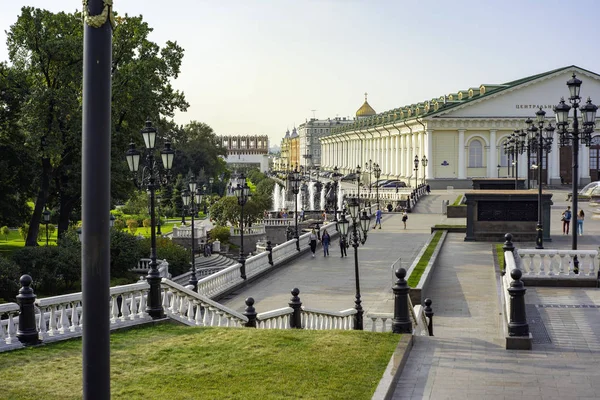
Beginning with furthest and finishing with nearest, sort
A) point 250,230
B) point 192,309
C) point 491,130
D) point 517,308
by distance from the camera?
point 491,130 < point 250,230 < point 192,309 < point 517,308

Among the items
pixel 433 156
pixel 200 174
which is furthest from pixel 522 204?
pixel 200 174

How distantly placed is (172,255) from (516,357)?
80.3 feet

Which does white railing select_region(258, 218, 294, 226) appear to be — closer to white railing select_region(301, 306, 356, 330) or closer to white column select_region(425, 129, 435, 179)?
white column select_region(425, 129, 435, 179)

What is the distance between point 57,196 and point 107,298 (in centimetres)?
3572

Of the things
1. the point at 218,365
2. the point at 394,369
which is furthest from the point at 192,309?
the point at 394,369

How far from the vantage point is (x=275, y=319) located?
49.8 feet

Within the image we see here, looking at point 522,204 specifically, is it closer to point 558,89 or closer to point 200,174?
point 558,89

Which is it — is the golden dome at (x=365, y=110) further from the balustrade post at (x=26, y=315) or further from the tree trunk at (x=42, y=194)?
the balustrade post at (x=26, y=315)

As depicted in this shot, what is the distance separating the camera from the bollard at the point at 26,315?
11289mm

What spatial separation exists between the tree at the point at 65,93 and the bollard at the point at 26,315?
22.6 metres

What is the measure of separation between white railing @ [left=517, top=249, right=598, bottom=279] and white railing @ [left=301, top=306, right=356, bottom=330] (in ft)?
14.6

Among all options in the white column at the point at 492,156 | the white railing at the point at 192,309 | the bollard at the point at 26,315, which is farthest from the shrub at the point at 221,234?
the bollard at the point at 26,315

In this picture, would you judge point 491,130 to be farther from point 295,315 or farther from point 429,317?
point 295,315

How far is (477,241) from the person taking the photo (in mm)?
33844
